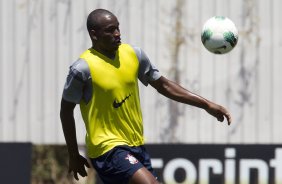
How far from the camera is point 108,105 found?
627 centimetres

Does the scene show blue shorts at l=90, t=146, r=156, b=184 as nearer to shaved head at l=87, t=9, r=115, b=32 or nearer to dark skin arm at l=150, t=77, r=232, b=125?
dark skin arm at l=150, t=77, r=232, b=125

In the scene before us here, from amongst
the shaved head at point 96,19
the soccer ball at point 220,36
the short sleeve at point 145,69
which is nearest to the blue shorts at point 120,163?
the short sleeve at point 145,69

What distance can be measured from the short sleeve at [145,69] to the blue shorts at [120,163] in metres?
0.51

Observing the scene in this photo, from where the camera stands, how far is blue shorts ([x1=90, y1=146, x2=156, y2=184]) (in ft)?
20.3

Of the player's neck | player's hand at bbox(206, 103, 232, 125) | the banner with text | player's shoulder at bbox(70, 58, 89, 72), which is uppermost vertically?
the player's neck

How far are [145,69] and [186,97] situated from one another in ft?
1.14

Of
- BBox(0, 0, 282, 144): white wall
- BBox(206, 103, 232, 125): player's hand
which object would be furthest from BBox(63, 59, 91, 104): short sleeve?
BBox(0, 0, 282, 144): white wall

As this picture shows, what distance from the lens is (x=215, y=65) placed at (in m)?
9.87

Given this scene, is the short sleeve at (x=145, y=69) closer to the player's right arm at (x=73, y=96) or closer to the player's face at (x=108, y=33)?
the player's face at (x=108, y=33)

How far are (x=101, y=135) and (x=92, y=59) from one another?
0.52 m

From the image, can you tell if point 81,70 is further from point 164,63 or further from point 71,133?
point 164,63

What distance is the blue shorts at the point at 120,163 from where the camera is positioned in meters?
6.18

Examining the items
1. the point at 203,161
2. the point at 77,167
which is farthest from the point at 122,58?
the point at 203,161

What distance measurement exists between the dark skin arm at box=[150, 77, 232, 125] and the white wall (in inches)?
128
